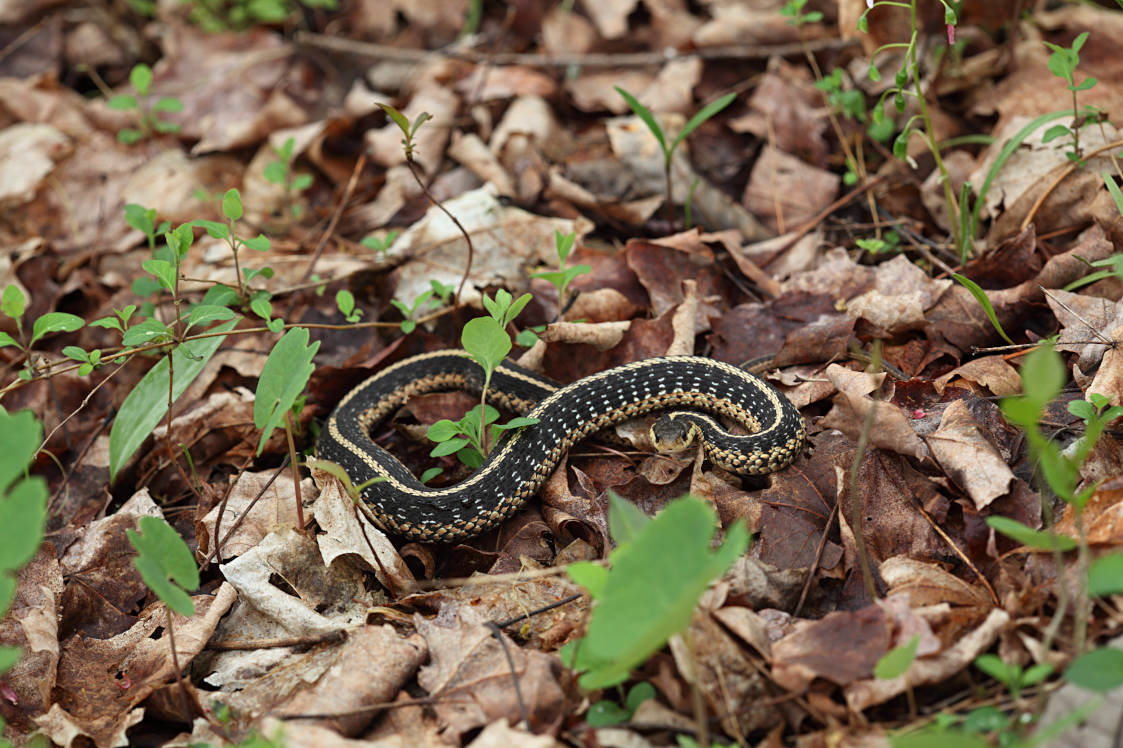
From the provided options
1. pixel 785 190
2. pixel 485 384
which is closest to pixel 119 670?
pixel 485 384

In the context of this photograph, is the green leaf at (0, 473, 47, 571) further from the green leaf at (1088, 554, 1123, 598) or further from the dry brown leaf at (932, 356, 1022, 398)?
the dry brown leaf at (932, 356, 1022, 398)

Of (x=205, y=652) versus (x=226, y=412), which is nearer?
(x=205, y=652)

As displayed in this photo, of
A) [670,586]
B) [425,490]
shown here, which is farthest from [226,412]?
[670,586]

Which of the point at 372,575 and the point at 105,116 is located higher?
the point at 105,116

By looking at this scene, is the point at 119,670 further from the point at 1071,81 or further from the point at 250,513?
the point at 1071,81

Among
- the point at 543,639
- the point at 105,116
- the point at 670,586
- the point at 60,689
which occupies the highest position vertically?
the point at 670,586

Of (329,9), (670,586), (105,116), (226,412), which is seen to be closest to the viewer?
(670,586)

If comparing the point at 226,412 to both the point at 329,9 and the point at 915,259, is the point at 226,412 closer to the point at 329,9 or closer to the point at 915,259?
the point at 915,259
